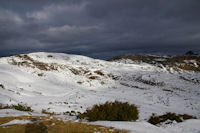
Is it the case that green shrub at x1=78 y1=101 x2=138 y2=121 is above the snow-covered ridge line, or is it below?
below

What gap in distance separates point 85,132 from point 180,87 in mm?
27678

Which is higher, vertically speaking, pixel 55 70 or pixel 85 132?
pixel 55 70

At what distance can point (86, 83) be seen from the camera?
942 inches

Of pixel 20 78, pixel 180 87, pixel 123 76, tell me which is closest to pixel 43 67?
pixel 20 78

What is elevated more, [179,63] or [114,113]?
[179,63]

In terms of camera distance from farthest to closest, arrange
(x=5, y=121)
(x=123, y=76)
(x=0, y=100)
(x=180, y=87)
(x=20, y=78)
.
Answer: (x=123, y=76), (x=180, y=87), (x=20, y=78), (x=0, y=100), (x=5, y=121)

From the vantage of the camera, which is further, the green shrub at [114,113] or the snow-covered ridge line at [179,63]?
the snow-covered ridge line at [179,63]

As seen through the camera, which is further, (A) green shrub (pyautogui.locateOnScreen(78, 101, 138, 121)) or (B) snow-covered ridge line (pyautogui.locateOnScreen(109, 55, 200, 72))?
(B) snow-covered ridge line (pyautogui.locateOnScreen(109, 55, 200, 72))

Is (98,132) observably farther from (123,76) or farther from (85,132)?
(123,76)

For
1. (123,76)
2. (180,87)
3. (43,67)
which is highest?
(43,67)

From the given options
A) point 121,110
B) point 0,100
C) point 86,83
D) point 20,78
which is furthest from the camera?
point 86,83

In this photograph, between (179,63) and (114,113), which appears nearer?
(114,113)

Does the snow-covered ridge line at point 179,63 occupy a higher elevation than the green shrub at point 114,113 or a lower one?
higher

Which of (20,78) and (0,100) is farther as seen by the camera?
(20,78)
